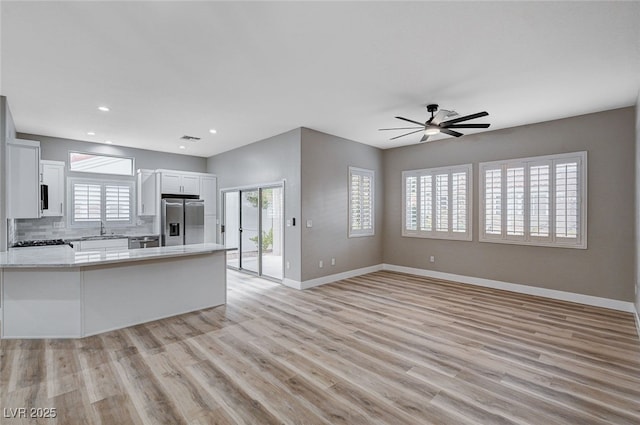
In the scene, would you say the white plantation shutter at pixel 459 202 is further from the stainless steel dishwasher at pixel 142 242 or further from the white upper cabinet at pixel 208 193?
the stainless steel dishwasher at pixel 142 242

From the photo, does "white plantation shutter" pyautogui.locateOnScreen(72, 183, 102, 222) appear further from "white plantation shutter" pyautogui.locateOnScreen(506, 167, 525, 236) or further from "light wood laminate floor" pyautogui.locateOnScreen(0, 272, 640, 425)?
"white plantation shutter" pyautogui.locateOnScreen(506, 167, 525, 236)

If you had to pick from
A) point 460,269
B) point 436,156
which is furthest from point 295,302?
point 436,156

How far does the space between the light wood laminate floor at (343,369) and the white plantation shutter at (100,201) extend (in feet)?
12.8

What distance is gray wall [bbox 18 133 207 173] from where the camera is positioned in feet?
19.8

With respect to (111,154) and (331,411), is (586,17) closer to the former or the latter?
(331,411)

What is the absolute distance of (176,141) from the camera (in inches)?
255

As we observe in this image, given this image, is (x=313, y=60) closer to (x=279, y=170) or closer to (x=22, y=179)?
(x=279, y=170)

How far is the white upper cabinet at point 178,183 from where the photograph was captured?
688 centimetres

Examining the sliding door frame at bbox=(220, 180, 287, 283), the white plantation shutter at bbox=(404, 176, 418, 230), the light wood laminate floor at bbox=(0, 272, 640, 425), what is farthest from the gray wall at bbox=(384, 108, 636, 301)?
the sliding door frame at bbox=(220, 180, 287, 283)

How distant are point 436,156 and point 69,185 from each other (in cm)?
748

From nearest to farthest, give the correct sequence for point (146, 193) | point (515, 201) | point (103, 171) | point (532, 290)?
point (532, 290) → point (515, 201) → point (103, 171) → point (146, 193)

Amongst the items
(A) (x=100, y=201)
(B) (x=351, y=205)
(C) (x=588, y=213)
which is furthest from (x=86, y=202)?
(C) (x=588, y=213)

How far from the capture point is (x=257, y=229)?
646cm

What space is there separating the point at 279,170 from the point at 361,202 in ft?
6.29
